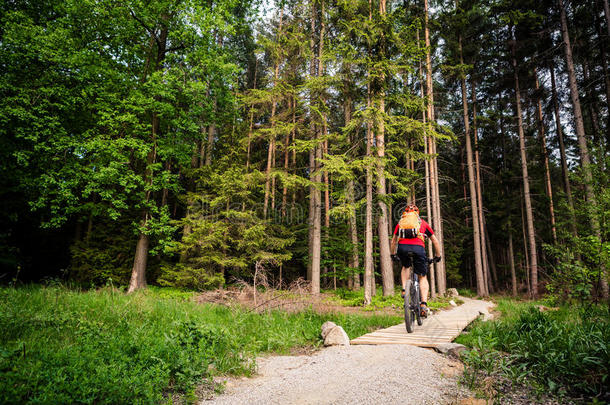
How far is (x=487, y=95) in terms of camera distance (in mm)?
19734

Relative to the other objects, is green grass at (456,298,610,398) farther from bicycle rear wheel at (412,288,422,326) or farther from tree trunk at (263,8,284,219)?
tree trunk at (263,8,284,219)

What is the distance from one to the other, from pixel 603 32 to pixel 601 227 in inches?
664

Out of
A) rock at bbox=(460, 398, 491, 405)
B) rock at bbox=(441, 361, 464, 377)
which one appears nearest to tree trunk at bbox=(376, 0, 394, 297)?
rock at bbox=(441, 361, 464, 377)

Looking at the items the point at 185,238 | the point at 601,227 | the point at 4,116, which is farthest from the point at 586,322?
the point at 4,116

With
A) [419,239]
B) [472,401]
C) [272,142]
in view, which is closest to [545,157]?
[272,142]

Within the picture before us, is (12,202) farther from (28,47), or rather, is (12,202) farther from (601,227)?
(601,227)

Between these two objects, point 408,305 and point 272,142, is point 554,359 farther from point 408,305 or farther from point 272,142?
point 272,142

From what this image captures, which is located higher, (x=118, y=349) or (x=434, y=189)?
(x=434, y=189)

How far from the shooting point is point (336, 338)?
483 centimetres

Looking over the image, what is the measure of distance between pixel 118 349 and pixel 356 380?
267cm

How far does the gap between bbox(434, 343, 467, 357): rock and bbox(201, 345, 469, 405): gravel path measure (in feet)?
0.42

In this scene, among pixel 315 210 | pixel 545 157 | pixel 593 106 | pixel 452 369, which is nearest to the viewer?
pixel 452 369

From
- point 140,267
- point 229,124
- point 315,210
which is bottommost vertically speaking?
point 140,267

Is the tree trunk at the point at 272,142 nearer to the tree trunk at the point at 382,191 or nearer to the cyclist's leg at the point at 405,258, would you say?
the tree trunk at the point at 382,191
